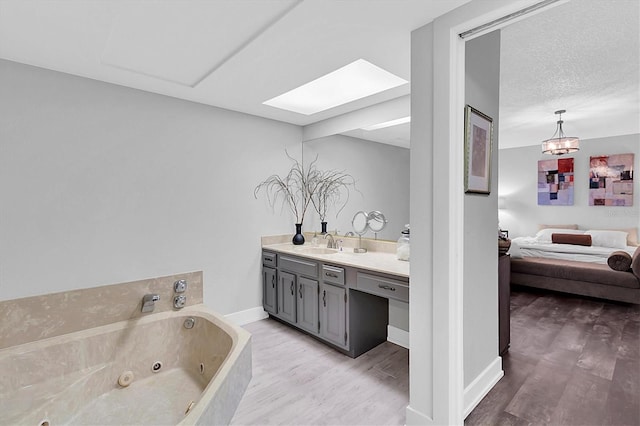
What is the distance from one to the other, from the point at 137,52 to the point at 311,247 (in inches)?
93.9

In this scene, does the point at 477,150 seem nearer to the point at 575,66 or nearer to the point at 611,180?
the point at 575,66

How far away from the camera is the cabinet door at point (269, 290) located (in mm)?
3422

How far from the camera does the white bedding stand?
4.47 metres

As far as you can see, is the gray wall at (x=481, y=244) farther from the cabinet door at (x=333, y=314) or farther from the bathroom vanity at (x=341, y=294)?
the cabinet door at (x=333, y=314)

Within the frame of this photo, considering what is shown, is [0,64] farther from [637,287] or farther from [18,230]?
[637,287]

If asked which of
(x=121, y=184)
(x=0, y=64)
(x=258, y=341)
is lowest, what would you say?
(x=258, y=341)

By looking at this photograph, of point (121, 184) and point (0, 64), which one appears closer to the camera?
A: point (0, 64)

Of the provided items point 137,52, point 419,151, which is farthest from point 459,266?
point 137,52

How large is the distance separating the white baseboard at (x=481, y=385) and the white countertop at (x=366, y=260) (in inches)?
31.6

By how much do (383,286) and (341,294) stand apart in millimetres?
467

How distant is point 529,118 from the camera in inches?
166

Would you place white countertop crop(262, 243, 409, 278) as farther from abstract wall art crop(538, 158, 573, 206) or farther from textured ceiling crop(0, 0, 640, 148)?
abstract wall art crop(538, 158, 573, 206)

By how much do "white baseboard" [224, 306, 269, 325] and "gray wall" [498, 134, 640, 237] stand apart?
537 cm

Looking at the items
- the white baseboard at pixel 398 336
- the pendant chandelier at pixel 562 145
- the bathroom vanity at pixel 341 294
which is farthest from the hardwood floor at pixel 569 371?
the pendant chandelier at pixel 562 145
